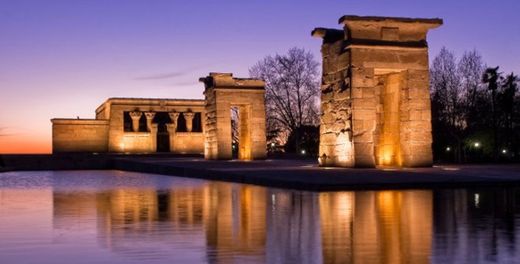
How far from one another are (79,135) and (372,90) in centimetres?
3686

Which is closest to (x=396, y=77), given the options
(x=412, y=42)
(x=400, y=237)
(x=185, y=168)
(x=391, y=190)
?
(x=412, y=42)

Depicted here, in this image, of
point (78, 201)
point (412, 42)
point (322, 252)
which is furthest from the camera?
point (412, 42)

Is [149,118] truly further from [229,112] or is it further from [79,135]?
[229,112]

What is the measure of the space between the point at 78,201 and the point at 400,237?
719 cm

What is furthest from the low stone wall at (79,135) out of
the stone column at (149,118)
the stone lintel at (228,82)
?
the stone lintel at (228,82)

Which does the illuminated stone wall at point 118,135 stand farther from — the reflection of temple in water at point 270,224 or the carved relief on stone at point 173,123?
the reflection of temple in water at point 270,224

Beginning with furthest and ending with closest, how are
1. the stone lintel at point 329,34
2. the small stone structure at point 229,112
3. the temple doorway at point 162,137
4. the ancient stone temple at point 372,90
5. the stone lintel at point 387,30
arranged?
the temple doorway at point 162,137 < the small stone structure at point 229,112 < the stone lintel at point 329,34 < the stone lintel at point 387,30 < the ancient stone temple at point 372,90

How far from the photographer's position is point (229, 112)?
1425 inches

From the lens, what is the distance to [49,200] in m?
13.2

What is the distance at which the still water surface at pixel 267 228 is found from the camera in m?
6.37

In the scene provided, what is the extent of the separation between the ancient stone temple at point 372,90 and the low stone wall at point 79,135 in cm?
3385

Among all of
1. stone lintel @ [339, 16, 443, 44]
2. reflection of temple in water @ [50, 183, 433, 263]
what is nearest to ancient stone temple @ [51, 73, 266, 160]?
stone lintel @ [339, 16, 443, 44]

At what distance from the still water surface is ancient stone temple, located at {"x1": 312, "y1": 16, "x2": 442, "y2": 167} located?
29.8 feet

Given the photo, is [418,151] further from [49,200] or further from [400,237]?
[400,237]
